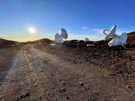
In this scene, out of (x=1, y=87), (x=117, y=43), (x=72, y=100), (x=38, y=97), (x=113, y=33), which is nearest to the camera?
(x=72, y=100)

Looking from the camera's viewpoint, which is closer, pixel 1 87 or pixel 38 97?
pixel 38 97

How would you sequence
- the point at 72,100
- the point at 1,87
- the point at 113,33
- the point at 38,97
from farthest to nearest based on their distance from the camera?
the point at 113,33 → the point at 1,87 → the point at 38,97 → the point at 72,100

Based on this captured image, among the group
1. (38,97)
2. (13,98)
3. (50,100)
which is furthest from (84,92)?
(13,98)

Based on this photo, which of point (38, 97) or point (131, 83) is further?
point (131, 83)

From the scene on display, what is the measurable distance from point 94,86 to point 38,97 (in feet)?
7.00

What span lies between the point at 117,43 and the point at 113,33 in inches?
85.4

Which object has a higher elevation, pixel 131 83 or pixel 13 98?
pixel 131 83

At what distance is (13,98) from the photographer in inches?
112

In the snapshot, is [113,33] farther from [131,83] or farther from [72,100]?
[72,100]

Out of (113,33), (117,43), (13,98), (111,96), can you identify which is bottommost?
(13,98)

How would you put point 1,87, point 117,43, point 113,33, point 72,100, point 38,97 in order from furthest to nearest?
point 113,33 → point 117,43 → point 1,87 → point 38,97 → point 72,100

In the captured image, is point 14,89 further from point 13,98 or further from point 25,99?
point 25,99

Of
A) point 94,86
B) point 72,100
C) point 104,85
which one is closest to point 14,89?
point 72,100

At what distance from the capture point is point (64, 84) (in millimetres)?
3639
